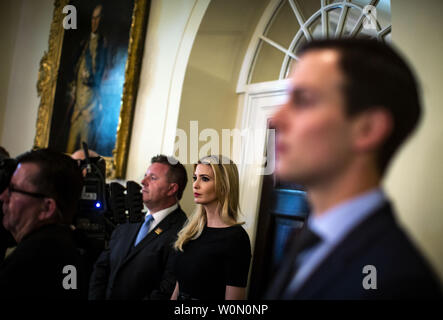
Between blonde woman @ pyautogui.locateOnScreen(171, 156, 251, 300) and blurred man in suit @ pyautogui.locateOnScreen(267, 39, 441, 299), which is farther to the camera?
blonde woman @ pyautogui.locateOnScreen(171, 156, 251, 300)

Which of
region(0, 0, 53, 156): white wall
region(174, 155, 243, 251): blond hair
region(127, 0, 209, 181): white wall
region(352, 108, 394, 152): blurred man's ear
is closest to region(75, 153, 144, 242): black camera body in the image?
region(174, 155, 243, 251): blond hair

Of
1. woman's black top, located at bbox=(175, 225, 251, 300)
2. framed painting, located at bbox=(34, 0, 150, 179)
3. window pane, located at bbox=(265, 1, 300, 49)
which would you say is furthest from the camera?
framed painting, located at bbox=(34, 0, 150, 179)

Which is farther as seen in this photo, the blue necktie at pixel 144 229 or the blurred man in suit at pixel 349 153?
the blue necktie at pixel 144 229

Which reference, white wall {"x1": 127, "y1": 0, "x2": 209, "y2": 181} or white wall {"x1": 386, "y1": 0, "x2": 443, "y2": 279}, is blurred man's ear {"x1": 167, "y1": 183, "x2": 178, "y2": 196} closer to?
white wall {"x1": 127, "y1": 0, "x2": 209, "y2": 181}

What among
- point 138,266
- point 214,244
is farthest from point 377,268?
point 138,266

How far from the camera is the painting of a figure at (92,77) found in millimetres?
4953

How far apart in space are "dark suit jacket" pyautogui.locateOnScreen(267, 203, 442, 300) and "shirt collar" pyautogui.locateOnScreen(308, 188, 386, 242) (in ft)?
0.05

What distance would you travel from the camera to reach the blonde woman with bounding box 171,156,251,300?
98.7 inches

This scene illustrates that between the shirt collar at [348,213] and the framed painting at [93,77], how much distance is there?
400 centimetres

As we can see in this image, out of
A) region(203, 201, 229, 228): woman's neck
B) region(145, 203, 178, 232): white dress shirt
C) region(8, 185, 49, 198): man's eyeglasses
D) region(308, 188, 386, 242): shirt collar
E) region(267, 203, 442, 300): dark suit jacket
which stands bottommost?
region(145, 203, 178, 232): white dress shirt

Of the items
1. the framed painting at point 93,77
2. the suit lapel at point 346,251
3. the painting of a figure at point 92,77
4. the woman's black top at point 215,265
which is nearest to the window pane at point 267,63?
the framed painting at point 93,77

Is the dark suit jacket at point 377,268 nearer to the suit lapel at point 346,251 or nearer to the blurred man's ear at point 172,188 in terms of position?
the suit lapel at point 346,251
